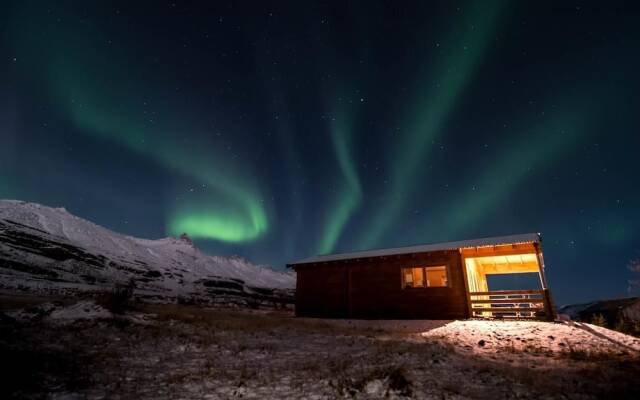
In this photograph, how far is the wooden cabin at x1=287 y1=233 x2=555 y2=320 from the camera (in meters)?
15.5

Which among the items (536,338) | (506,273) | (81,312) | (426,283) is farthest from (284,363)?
(506,273)

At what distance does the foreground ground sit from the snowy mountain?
1554 inches

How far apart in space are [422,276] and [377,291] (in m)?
2.90

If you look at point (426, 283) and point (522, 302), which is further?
point (426, 283)

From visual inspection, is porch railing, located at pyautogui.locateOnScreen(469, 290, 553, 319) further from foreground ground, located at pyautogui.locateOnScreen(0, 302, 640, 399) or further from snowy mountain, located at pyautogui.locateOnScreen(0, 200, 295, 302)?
snowy mountain, located at pyautogui.locateOnScreen(0, 200, 295, 302)

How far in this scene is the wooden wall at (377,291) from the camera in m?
16.5

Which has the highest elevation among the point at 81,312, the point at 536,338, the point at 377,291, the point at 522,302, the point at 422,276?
the point at 422,276

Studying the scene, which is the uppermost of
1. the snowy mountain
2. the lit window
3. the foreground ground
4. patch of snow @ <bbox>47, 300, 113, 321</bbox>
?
the snowy mountain

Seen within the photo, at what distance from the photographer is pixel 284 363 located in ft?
20.2

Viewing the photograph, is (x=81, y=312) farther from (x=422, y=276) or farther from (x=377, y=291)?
(x=422, y=276)

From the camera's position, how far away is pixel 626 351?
24.3ft

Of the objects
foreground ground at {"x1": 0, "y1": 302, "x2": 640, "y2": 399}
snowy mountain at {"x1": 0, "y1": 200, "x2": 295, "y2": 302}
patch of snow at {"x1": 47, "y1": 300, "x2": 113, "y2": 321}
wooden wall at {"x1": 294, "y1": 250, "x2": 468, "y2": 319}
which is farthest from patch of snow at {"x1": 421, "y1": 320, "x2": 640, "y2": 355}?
snowy mountain at {"x1": 0, "y1": 200, "x2": 295, "y2": 302}

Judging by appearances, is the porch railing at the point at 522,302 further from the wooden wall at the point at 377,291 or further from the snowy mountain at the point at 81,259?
the snowy mountain at the point at 81,259

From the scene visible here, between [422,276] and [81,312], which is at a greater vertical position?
[422,276]
